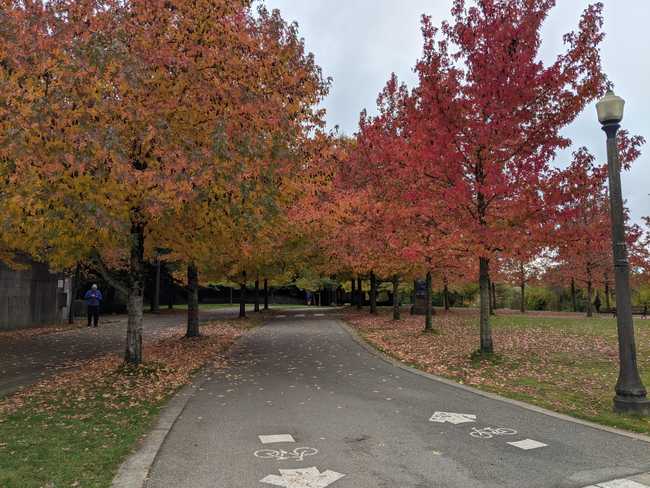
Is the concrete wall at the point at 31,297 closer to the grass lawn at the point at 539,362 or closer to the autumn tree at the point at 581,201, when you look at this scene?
the grass lawn at the point at 539,362

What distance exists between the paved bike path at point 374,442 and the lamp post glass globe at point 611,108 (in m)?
4.30

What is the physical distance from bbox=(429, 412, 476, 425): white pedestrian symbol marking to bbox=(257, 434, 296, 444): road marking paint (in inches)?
77.6

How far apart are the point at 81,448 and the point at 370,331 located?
1485cm

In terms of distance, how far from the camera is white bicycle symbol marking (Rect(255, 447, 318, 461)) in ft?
17.1

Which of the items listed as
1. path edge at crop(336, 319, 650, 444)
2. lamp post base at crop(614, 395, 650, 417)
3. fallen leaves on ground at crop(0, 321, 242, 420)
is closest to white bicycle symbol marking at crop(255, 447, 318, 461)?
fallen leaves on ground at crop(0, 321, 242, 420)

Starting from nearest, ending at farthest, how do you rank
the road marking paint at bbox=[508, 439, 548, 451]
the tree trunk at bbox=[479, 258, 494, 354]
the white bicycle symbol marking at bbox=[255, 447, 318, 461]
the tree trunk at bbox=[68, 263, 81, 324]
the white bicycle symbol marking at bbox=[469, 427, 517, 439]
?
the white bicycle symbol marking at bbox=[255, 447, 318, 461] → the road marking paint at bbox=[508, 439, 548, 451] → the white bicycle symbol marking at bbox=[469, 427, 517, 439] → the tree trunk at bbox=[479, 258, 494, 354] → the tree trunk at bbox=[68, 263, 81, 324]

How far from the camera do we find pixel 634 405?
22.7 ft

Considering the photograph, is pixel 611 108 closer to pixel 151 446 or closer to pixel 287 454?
pixel 287 454

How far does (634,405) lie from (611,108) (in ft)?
13.5

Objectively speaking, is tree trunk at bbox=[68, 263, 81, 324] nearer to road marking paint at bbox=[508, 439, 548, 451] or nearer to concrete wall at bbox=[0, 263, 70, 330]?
concrete wall at bbox=[0, 263, 70, 330]

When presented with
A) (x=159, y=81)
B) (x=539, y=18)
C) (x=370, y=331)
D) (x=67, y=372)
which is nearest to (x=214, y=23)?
(x=159, y=81)

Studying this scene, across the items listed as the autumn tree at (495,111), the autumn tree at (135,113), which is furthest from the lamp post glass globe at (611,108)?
the autumn tree at (135,113)

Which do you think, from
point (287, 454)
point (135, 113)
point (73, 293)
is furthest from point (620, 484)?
point (73, 293)

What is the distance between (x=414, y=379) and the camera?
381 inches
